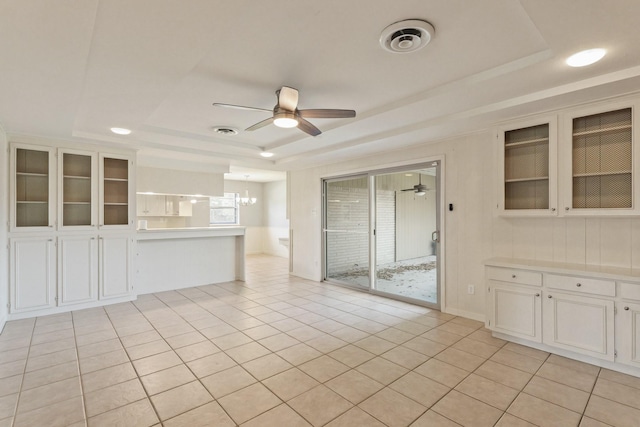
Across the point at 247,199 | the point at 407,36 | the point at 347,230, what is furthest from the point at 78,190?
the point at 407,36

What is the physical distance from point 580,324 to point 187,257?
5.57 meters

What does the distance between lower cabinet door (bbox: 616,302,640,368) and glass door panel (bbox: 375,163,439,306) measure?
239 centimetres

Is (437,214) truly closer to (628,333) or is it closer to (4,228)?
(628,333)

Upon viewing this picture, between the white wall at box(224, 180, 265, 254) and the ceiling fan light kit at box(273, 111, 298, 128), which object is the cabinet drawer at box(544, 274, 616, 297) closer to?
the ceiling fan light kit at box(273, 111, 298, 128)

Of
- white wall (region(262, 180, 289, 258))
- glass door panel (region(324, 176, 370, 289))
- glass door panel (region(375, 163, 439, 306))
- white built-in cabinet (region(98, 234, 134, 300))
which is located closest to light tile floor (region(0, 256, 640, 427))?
white built-in cabinet (region(98, 234, 134, 300))

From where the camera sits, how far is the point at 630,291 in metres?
2.52

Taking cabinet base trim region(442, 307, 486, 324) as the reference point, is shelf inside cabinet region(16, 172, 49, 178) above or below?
above

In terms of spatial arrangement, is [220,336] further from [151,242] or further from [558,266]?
[558,266]

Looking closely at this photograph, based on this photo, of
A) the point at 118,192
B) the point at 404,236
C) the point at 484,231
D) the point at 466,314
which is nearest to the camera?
the point at 484,231

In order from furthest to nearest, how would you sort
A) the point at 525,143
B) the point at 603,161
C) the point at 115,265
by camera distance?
the point at 115,265 < the point at 525,143 < the point at 603,161

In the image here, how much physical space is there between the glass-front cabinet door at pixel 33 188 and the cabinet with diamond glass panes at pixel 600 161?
19.9 ft

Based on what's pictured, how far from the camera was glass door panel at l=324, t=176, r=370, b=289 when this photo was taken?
5492 millimetres

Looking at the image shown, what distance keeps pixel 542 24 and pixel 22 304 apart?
5950mm

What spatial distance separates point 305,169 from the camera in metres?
6.44
